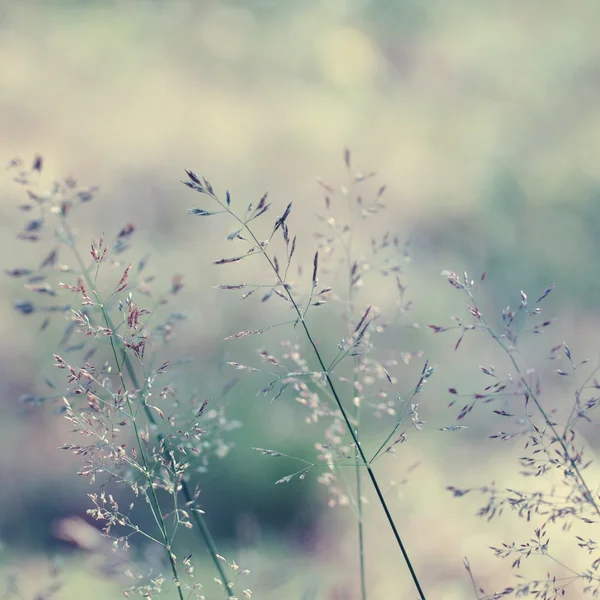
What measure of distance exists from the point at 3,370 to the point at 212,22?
3.29 meters

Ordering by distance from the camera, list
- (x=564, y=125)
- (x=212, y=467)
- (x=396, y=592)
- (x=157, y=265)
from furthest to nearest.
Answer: (x=564, y=125) → (x=157, y=265) → (x=212, y=467) → (x=396, y=592)

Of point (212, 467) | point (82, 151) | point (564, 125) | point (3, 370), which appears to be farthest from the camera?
point (564, 125)

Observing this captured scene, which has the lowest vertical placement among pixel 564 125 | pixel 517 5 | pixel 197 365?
pixel 197 365

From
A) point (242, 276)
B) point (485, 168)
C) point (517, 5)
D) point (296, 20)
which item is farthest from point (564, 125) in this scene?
point (242, 276)

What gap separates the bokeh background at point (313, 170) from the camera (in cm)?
304

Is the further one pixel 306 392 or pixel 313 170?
pixel 313 170

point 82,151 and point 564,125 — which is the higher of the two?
point 564,125

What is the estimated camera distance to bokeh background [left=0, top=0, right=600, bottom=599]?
3.04 meters

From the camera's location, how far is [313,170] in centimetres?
452

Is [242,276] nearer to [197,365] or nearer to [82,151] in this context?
[197,365]

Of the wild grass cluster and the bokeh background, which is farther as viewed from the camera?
the bokeh background

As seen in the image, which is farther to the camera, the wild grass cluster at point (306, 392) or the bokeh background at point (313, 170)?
the bokeh background at point (313, 170)

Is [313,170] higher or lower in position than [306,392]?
higher

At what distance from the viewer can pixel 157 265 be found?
3.87 meters
